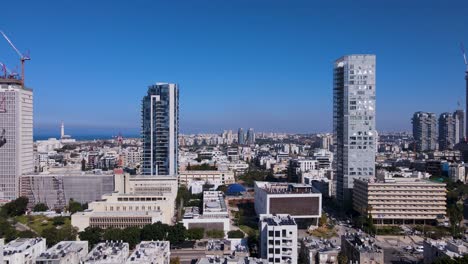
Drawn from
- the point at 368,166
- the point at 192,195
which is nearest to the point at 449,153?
the point at 368,166

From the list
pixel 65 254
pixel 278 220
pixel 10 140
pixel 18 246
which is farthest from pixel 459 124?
pixel 18 246

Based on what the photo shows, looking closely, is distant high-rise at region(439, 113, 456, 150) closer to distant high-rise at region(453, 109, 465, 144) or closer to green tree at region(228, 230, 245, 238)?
distant high-rise at region(453, 109, 465, 144)

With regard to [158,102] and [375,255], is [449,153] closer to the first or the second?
[158,102]

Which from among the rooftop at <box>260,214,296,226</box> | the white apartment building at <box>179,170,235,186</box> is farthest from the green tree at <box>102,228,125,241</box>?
the white apartment building at <box>179,170,235,186</box>

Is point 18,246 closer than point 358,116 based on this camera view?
Yes

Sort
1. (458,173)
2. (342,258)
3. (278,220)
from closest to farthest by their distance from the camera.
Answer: (342,258), (278,220), (458,173)

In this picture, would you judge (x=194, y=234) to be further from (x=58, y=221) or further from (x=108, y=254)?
(x=58, y=221)

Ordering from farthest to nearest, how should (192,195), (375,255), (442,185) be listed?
(192,195) → (442,185) → (375,255)
